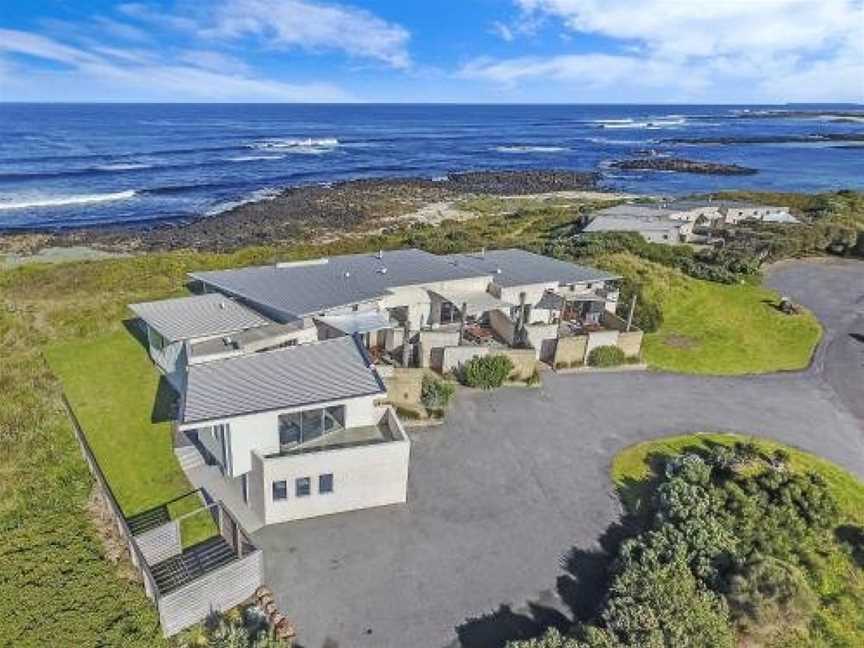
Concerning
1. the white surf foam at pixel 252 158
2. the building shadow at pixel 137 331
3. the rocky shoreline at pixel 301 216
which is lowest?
the white surf foam at pixel 252 158

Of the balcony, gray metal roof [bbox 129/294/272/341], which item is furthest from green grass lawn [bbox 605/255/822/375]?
gray metal roof [bbox 129/294/272/341]

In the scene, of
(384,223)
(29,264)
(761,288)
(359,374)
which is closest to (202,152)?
(384,223)

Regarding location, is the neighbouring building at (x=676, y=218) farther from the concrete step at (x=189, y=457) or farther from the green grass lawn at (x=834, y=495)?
the concrete step at (x=189, y=457)

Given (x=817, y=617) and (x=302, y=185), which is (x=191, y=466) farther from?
(x=302, y=185)

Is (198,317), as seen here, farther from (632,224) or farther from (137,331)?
(632,224)

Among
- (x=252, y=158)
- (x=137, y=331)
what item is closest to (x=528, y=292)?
(x=137, y=331)

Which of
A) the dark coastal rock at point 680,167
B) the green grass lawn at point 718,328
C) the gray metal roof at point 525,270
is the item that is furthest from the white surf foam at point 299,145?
the green grass lawn at point 718,328
